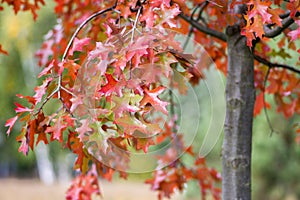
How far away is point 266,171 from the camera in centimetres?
718

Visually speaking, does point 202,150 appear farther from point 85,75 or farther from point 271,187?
point 271,187

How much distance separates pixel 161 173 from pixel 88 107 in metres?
1.27

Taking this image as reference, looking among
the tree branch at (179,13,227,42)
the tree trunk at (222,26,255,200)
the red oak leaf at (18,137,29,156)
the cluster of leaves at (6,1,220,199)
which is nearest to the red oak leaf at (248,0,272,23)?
the cluster of leaves at (6,1,220,199)

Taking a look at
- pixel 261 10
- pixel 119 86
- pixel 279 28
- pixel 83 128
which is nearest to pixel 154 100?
pixel 119 86

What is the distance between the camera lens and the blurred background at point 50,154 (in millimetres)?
7078

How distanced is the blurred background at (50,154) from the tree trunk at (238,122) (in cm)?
16

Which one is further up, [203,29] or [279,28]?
[203,29]

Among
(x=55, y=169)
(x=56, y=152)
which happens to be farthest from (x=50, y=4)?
(x=55, y=169)

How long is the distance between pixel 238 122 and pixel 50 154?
1542 cm

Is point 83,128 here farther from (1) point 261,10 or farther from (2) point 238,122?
(2) point 238,122

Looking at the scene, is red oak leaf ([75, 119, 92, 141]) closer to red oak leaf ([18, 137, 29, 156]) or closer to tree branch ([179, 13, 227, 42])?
red oak leaf ([18, 137, 29, 156])

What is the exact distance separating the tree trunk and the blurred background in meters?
0.16

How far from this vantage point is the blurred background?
23.2 ft

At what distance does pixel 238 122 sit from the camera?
5.82 ft
